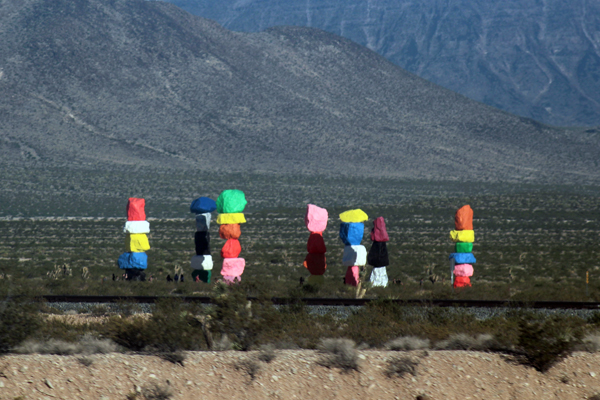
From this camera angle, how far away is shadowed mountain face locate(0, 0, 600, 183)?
88125mm

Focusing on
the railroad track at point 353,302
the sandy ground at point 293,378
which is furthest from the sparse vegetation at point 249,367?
the railroad track at point 353,302

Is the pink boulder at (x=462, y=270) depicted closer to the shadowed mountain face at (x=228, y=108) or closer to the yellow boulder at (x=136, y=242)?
the yellow boulder at (x=136, y=242)

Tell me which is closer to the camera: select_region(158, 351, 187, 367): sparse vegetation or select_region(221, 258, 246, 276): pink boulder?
select_region(158, 351, 187, 367): sparse vegetation

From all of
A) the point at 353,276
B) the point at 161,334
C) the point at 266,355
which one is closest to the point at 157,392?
the point at 161,334

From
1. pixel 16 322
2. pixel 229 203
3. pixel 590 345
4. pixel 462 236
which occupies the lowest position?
pixel 590 345

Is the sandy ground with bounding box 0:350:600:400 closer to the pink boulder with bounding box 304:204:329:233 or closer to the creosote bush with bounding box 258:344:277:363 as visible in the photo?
the creosote bush with bounding box 258:344:277:363

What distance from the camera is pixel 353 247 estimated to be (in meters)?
18.7

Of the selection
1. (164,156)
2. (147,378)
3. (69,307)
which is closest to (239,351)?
(147,378)

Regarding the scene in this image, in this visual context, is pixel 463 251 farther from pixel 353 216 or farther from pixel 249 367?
pixel 249 367

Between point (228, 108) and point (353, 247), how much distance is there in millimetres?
87994

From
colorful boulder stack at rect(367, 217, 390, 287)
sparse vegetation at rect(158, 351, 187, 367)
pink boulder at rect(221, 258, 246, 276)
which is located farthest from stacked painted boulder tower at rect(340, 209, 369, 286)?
sparse vegetation at rect(158, 351, 187, 367)

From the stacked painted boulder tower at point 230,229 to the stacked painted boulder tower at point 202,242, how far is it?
697 mm

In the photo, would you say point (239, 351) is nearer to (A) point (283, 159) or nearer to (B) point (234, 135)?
(A) point (283, 159)

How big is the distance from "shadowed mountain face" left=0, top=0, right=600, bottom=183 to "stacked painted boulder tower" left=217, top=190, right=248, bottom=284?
205 feet
